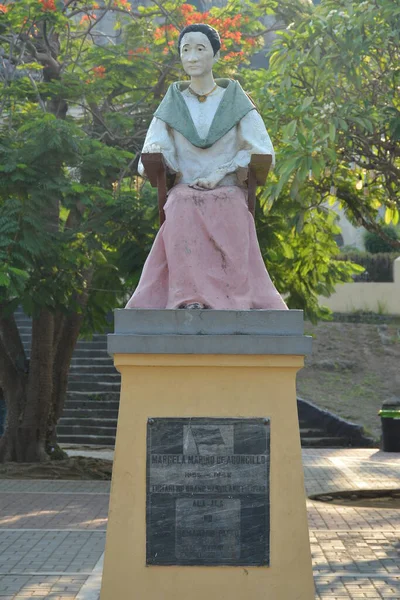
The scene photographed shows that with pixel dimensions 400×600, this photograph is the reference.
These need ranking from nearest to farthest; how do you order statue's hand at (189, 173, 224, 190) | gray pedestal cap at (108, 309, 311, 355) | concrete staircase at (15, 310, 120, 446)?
gray pedestal cap at (108, 309, 311, 355)
statue's hand at (189, 173, 224, 190)
concrete staircase at (15, 310, 120, 446)

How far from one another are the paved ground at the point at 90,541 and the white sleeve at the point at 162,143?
280 cm

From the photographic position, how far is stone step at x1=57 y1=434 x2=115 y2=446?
19.7 metres

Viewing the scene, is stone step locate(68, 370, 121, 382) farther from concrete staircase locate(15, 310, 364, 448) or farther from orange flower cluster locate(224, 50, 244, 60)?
orange flower cluster locate(224, 50, 244, 60)

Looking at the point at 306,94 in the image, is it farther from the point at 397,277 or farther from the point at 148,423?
the point at 397,277

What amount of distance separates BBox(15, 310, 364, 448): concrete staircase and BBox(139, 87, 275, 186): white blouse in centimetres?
1351

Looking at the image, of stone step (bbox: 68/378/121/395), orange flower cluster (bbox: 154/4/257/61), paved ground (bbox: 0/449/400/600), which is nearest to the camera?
paved ground (bbox: 0/449/400/600)

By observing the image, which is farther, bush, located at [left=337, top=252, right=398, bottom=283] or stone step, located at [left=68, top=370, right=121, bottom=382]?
bush, located at [left=337, top=252, right=398, bottom=283]

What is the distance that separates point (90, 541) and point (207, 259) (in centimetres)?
398

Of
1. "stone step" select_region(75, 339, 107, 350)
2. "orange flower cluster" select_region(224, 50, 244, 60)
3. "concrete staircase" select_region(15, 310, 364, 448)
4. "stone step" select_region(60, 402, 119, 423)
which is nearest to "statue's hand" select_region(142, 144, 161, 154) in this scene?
"orange flower cluster" select_region(224, 50, 244, 60)

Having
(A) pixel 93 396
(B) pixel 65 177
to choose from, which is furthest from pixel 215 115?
(A) pixel 93 396

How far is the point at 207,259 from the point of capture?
245 inches

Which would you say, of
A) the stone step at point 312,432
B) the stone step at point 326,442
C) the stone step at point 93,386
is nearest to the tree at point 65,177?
the stone step at point 93,386

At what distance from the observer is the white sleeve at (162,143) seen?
638 centimetres

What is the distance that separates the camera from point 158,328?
19.3 ft
